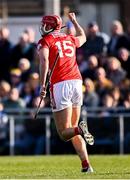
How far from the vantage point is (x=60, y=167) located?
58.8 feet

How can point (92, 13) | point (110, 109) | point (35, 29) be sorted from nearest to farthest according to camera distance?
1. point (110, 109)
2. point (35, 29)
3. point (92, 13)

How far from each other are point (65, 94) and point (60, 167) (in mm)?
2608

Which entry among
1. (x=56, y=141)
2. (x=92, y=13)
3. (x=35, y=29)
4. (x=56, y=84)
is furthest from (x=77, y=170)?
(x=92, y=13)

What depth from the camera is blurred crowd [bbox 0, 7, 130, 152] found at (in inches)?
915

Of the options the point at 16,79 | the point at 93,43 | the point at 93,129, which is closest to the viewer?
the point at 93,129

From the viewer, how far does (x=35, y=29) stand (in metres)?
29.4

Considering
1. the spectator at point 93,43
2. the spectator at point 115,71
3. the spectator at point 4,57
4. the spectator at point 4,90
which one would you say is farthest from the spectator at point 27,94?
the spectator at point 115,71

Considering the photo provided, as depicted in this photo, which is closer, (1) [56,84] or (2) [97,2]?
(1) [56,84]

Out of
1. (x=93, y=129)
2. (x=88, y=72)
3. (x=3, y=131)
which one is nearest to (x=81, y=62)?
(x=88, y=72)

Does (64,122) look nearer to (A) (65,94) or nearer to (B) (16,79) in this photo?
(A) (65,94)

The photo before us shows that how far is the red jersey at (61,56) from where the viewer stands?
619 inches

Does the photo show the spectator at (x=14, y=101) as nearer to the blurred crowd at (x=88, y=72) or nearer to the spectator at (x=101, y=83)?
the blurred crowd at (x=88, y=72)

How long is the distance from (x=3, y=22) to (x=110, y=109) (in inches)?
355

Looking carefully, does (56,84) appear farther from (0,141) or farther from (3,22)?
(3,22)
